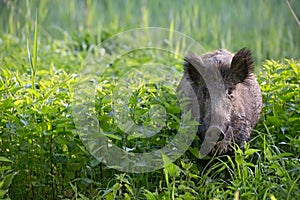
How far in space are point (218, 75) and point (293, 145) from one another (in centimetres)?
83

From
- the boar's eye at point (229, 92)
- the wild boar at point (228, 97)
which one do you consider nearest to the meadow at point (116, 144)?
the wild boar at point (228, 97)

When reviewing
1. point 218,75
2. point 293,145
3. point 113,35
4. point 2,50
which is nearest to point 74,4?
point 113,35

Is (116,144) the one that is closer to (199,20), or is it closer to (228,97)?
(228,97)

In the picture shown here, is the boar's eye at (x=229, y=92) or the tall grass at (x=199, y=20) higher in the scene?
the tall grass at (x=199, y=20)

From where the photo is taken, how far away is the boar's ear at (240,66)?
4.74 metres

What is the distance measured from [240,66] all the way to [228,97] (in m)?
0.29

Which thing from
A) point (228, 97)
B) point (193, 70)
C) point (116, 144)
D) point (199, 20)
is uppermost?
point (199, 20)

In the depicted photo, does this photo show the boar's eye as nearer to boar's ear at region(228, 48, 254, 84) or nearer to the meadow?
boar's ear at region(228, 48, 254, 84)

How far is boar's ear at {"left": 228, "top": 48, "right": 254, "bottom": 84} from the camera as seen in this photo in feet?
15.5

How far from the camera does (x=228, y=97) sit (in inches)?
183

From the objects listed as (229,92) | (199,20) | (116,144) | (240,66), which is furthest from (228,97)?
(199,20)

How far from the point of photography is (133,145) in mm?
4238

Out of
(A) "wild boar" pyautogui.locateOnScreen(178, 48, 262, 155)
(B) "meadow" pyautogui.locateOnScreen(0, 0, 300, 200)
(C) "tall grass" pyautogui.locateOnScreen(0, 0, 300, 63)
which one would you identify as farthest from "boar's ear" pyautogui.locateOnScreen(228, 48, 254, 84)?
(C) "tall grass" pyautogui.locateOnScreen(0, 0, 300, 63)

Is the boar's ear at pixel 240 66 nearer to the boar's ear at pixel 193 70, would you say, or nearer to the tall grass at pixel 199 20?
the boar's ear at pixel 193 70
